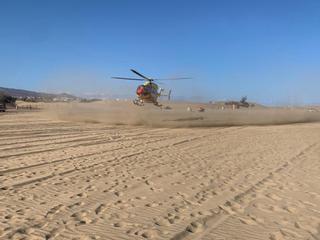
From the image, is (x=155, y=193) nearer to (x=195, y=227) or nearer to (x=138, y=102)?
(x=195, y=227)

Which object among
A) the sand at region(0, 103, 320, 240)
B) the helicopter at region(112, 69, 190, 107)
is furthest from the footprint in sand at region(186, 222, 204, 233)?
the helicopter at region(112, 69, 190, 107)

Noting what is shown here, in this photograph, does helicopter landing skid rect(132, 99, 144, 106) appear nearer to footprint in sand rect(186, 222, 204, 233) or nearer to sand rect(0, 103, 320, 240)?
sand rect(0, 103, 320, 240)

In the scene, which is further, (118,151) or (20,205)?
(118,151)

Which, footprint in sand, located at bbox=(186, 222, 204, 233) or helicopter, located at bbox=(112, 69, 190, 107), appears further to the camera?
helicopter, located at bbox=(112, 69, 190, 107)

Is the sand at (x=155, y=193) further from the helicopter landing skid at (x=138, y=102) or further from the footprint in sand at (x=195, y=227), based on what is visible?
the helicopter landing skid at (x=138, y=102)

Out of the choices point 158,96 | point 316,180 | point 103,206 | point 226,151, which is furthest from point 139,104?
point 103,206

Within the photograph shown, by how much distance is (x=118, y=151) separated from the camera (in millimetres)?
15820

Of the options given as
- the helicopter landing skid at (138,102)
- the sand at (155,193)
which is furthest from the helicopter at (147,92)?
the sand at (155,193)

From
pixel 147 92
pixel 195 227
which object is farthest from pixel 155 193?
pixel 147 92

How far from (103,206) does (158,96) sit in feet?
114

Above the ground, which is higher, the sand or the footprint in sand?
the sand

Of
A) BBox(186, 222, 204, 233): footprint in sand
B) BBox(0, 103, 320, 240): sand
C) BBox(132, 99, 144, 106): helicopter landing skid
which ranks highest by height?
BBox(132, 99, 144, 106): helicopter landing skid

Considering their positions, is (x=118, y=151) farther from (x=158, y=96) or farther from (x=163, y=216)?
(x=158, y=96)

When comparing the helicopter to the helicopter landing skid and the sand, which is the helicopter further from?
the sand
